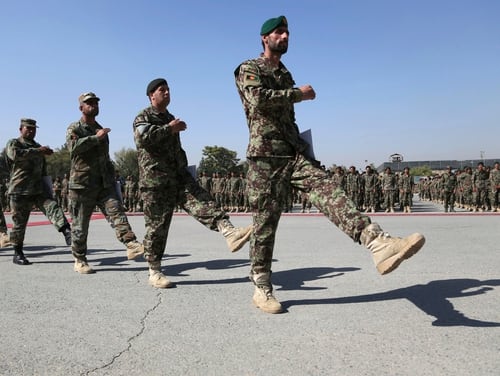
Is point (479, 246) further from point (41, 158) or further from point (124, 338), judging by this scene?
point (41, 158)

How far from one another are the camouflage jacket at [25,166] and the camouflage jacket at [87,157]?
911 mm

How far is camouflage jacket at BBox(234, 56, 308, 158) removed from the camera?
3.12 metres

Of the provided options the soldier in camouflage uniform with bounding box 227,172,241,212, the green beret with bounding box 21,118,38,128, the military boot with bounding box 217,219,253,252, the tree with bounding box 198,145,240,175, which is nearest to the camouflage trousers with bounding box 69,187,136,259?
the green beret with bounding box 21,118,38,128

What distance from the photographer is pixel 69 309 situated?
324 cm

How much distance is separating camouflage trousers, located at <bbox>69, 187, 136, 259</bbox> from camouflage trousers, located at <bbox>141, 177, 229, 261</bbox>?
1.04 m

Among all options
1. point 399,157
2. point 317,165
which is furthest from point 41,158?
point 399,157

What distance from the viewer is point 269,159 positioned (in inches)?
126

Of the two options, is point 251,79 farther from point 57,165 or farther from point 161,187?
point 57,165

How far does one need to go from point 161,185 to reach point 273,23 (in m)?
1.81

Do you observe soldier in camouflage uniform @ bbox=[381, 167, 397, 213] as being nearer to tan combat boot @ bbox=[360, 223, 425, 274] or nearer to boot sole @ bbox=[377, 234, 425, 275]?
tan combat boot @ bbox=[360, 223, 425, 274]

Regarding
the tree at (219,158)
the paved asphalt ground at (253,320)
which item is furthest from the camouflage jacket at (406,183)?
the tree at (219,158)

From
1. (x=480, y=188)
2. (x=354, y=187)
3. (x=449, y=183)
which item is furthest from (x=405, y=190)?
(x=480, y=188)

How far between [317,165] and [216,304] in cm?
131

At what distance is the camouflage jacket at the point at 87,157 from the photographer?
4.77 metres
